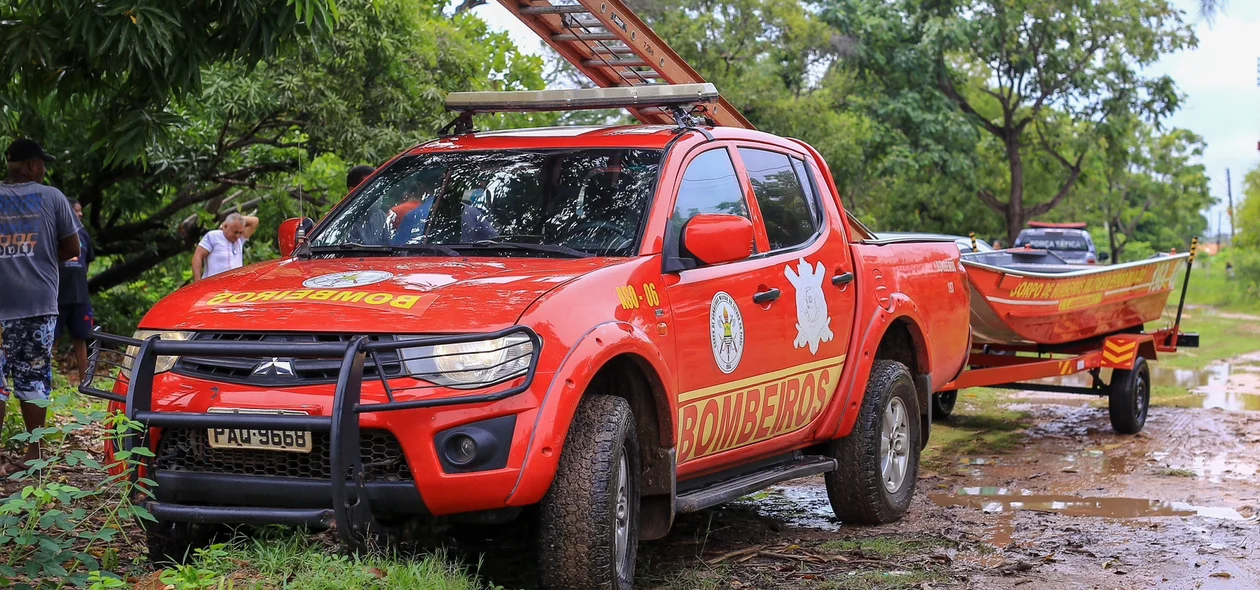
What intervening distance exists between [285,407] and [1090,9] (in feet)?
110

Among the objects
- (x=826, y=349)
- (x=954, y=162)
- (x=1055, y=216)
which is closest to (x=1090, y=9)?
(x=954, y=162)

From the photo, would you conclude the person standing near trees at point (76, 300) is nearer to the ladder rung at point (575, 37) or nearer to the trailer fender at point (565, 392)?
the ladder rung at point (575, 37)

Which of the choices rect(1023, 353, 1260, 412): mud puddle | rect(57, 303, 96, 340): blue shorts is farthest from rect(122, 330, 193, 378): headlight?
rect(1023, 353, 1260, 412): mud puddle

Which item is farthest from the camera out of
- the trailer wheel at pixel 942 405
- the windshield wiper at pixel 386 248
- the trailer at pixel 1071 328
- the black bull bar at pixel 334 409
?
the trailer wheel at pixel 942 405

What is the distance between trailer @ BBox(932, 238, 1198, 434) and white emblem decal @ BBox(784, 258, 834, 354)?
369 centimetres

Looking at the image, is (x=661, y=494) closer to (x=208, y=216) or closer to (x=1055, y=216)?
(x=208, y=216)

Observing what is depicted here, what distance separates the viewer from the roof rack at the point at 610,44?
31.5ft

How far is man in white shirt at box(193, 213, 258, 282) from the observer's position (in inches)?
440

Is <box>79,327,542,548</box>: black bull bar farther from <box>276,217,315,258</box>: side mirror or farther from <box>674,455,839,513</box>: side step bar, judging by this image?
<box>276,217,315,258</box>: side mirror

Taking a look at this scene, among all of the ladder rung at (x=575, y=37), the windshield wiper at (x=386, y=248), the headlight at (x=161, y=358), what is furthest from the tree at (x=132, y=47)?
the ladder rung at (x=575, y=37)

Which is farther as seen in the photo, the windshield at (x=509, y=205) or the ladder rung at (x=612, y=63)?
the ladder rung at (x=612, y=63)

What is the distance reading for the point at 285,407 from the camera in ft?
14.2

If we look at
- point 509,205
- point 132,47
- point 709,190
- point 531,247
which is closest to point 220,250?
point 132,47

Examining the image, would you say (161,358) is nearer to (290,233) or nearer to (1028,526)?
(290,233)
